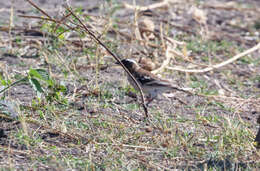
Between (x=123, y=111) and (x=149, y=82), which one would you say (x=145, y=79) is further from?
(x=123, y=111)

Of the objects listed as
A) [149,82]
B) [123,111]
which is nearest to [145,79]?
[149,82]

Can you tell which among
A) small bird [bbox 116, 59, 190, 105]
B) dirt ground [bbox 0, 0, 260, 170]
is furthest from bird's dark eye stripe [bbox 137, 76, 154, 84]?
dirt ground [bbox 0, 0, 260, 170]

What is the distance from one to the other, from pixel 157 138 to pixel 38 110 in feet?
4.95

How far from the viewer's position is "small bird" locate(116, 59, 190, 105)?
22.1 ft

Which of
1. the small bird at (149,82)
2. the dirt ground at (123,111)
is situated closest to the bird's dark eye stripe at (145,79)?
the small bird at (149,82)

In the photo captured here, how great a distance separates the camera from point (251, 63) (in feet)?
30.2

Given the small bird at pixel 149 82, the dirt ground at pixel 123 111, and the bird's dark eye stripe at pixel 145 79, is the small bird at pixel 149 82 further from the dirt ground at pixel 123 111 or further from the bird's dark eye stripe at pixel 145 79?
the dirt ground at pixel 123 111

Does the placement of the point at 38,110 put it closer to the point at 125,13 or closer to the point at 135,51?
the point at 135,51

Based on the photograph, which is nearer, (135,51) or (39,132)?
(39,132)

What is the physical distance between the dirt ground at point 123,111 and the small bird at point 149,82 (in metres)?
0.21

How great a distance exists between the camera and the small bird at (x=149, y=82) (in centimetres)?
673

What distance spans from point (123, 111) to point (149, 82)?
2.73 ft

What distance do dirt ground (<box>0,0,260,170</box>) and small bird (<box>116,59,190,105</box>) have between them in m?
0.21

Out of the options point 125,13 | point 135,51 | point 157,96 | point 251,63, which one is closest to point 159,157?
point 157,96
